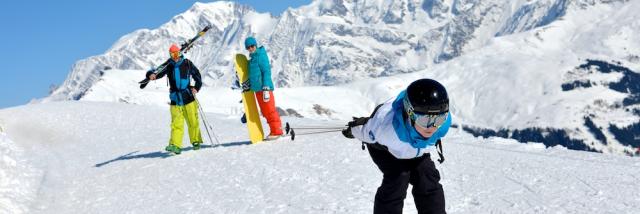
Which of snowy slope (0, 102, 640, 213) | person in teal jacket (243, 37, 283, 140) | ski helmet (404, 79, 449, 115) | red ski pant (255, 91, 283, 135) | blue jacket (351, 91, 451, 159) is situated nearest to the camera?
ski helmet (404, 79, 449, 115)

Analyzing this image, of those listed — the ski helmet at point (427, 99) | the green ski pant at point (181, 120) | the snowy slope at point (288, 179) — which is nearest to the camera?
the ski helmet at point (427, 99)

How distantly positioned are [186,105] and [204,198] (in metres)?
4.60

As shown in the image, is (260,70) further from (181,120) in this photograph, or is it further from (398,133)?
(398,133)

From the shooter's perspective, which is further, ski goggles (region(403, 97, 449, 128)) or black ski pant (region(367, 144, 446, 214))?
black ski pant (region(367, 144, 446, 214))

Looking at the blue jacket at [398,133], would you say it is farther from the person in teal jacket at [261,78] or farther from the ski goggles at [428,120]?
the person in teal jacket at [261,78]

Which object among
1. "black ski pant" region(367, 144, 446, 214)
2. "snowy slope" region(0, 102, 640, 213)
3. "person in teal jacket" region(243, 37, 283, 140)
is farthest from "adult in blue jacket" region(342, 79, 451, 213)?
"person in teal jacket" region(243, 37, 283, 140)

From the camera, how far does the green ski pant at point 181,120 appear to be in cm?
1296

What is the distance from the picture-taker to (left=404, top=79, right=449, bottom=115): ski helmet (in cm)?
489

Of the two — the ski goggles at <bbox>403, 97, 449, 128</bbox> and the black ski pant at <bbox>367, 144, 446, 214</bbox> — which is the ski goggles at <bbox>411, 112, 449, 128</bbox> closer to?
the ski goggles at <bbox>403, 97, 449, 128</bbox>

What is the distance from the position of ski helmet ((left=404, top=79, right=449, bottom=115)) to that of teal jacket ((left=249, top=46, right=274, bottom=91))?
8507 millimetres

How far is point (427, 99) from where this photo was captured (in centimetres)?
490

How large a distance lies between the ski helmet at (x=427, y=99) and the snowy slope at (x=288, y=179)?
9.45 ft

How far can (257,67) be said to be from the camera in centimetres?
1331

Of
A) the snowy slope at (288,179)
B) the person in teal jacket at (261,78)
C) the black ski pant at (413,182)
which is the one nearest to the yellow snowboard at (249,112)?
the person in teal jacket at (261,78)
